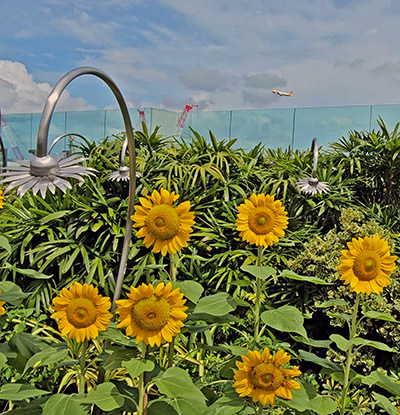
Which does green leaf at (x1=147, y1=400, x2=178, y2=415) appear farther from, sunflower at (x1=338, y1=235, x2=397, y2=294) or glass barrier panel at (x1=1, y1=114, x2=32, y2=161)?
glass barrier panel at (x1=1, y1=114, x2=32, y2=161)

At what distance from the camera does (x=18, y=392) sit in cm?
134

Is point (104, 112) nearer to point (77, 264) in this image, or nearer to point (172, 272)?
point (77, 264)

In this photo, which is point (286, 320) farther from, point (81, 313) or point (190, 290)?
point (81, 313)

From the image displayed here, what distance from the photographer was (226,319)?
142 cm

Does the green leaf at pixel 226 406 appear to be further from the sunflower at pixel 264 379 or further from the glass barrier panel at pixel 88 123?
the glass barrier panel at pixel 88 123

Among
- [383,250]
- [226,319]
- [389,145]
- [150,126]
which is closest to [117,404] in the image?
[226,319]

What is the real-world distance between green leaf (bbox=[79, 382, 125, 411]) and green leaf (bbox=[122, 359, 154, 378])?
9 centimetres

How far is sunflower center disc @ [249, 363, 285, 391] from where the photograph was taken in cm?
126

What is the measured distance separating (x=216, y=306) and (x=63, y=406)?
1.52 feet

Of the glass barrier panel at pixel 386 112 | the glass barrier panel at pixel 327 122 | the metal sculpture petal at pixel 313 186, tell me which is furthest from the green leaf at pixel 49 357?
the glass barrier panel at pixel 386 112

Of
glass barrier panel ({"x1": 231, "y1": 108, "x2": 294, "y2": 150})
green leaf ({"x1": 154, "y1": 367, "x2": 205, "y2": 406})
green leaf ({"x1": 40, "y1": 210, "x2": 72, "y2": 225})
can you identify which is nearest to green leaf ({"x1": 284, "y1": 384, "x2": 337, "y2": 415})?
green leaf ({"x1": 154, "y1": 367, "x2": 205, "y2": 406})

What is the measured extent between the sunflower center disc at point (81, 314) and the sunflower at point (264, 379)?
1.36ft

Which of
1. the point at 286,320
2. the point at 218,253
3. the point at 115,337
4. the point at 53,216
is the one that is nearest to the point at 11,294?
the point at 115,337

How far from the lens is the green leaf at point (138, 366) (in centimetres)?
119
